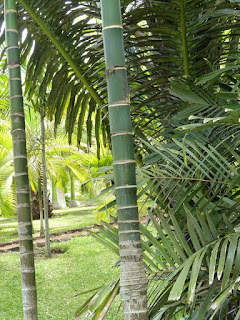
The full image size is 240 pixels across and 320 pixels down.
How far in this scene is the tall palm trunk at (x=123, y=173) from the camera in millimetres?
1274

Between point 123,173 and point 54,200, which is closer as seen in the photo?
point 123,173

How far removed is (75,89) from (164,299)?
153 cm

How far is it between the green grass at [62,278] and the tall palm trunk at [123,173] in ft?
13.5

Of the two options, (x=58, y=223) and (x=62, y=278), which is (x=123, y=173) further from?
(x=58, y=223)

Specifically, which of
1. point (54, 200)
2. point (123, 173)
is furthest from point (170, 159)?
point (54, 200)

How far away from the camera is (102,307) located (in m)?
1.47

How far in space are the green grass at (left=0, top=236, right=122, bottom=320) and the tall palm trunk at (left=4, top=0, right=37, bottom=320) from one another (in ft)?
11.5

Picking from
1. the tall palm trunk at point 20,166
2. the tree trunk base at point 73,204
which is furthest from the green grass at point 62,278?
the tree trunk base at point 73,204

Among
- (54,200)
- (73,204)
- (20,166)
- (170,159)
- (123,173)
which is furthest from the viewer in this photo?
(73,204)

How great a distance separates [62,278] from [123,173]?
5988 mm

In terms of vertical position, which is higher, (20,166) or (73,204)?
(20,166)

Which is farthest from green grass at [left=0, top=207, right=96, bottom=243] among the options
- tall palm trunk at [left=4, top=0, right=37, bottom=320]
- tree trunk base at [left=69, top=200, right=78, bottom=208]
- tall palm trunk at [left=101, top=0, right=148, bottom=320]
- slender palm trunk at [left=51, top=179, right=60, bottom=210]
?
tall palm trunk at [left=101, top=0, right=148, bottom=320]

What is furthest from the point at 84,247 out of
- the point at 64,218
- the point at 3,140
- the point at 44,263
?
the point at 64,218

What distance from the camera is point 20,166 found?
1869 mm
